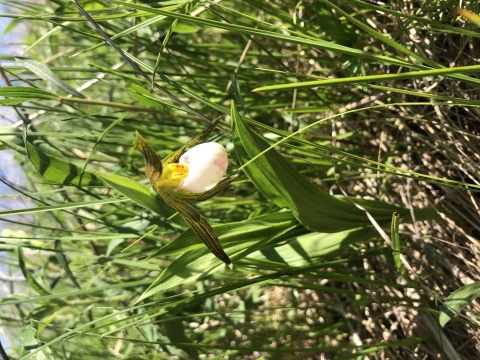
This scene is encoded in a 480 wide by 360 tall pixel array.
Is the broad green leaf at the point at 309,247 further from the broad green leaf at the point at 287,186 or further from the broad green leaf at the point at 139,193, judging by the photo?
the broad green leaf at the point at 139,193

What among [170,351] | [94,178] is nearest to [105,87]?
[94,178]

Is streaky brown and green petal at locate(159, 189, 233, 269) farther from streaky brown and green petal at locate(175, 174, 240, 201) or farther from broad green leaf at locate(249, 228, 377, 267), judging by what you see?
broad green leaf at locate(249, 228, 377, 267)

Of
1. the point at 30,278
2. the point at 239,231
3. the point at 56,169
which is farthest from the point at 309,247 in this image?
the point at 30,278

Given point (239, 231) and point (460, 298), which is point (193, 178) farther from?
point (460, 298)

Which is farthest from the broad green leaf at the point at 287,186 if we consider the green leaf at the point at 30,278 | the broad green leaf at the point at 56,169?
the green leaf at the point at 30,278

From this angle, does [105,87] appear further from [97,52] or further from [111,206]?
[111,206]

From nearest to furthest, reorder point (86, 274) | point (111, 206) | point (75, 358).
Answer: point (111, 206), point (75, 358), point (86, 274)
